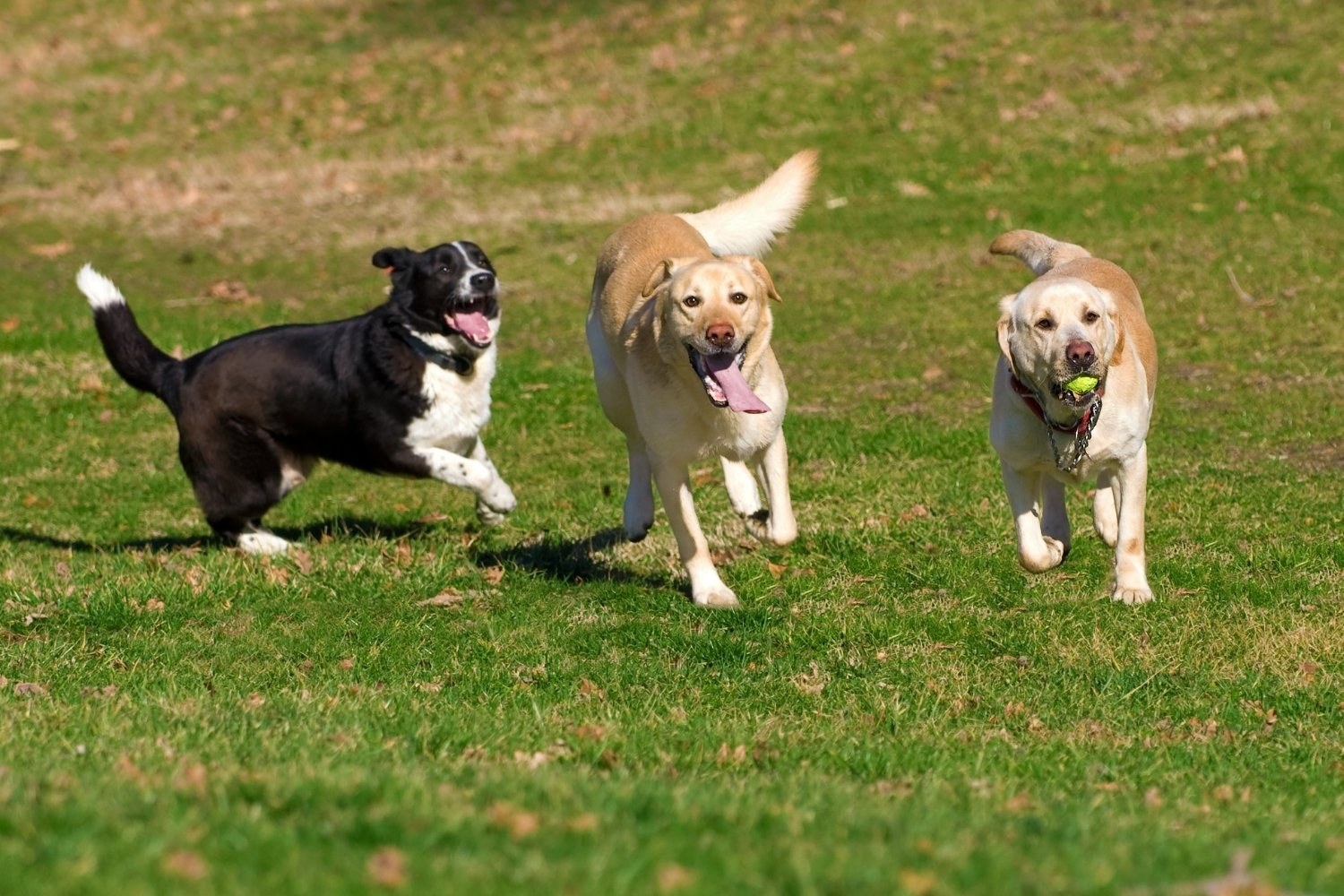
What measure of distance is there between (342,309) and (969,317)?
6.42 metres

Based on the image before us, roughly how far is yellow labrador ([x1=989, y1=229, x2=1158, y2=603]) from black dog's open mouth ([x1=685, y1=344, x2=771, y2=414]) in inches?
44.0

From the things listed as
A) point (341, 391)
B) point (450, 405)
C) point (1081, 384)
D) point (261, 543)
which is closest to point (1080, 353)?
point (1081, 384)

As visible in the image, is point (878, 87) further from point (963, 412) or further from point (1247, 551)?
point (1247, 551)

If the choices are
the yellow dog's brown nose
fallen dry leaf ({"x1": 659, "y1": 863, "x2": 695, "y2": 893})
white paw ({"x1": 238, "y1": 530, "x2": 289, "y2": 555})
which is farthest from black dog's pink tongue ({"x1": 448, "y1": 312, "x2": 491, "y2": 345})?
fallen dry leaf ({"x1": 659, "y1": 863, "x2": 695, "y2": 893})

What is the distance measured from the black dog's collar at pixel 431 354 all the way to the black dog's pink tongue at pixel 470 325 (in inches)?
5.6

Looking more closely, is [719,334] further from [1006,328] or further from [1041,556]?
[1041,556]

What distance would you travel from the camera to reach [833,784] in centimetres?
524

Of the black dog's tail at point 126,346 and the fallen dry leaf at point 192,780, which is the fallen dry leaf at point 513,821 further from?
the black dog's tail at point 126,346

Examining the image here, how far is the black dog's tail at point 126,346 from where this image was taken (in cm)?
958

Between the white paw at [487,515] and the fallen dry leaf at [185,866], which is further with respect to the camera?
the white paw at [487,515]

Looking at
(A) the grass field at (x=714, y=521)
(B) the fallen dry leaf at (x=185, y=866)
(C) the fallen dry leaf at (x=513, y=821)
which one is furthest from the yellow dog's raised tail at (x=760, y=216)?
(B) the fallen dry leaf at (x=185, y=866)

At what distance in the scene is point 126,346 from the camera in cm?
959

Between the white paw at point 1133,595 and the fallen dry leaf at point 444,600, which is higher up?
the fallen dry leaf at point 444,600

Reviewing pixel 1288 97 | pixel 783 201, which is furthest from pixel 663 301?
pixel 1288 97
